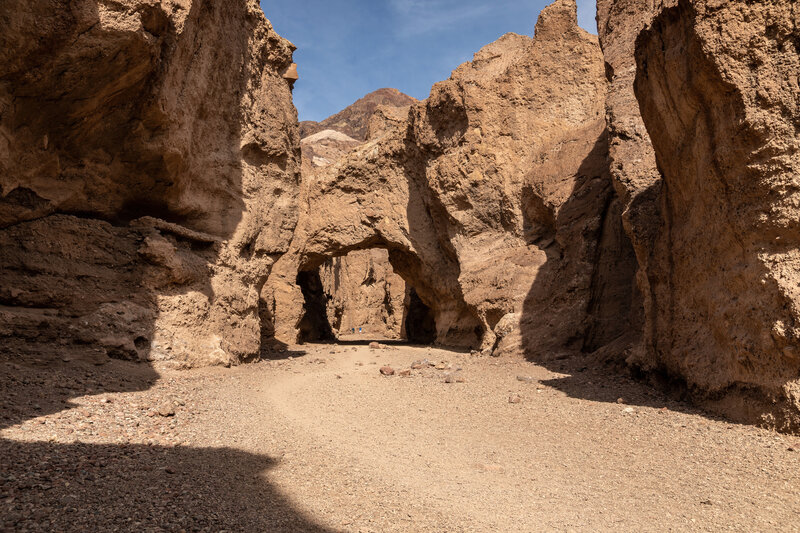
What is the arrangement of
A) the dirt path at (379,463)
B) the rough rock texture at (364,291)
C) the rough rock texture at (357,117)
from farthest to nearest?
the rough rock texture at (357,117) → the rough rock texture at (364,291) → the dirt path at (379,463)

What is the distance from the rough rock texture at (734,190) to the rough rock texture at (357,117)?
56.3 meters

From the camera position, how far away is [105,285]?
241 inches

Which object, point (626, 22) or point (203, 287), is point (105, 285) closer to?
point (203, 287)

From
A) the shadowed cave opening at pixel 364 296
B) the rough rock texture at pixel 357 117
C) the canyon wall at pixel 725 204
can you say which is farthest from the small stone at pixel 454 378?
the rough rock texture at pixel 357 117

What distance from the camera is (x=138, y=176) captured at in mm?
6680

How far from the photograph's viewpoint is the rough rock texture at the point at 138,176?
4.90 m

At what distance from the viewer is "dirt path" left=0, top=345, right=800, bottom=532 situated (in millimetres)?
2436

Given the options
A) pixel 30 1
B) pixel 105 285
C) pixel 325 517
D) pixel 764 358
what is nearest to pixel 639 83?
pixel 764 358

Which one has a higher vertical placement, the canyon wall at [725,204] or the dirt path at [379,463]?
the canyon wall at [725,204]

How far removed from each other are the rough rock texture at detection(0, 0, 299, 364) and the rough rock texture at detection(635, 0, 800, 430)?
510 cm

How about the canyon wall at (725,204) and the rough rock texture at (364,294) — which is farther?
the rough rock texture at (364,294)

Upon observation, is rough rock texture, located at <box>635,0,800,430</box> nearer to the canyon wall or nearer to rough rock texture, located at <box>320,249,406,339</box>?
the canyon wall

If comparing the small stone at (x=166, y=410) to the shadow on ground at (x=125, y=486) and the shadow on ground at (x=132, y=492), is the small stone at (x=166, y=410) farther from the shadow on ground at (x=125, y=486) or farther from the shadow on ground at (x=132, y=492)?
the shadow on ground at (x=132, y=492)

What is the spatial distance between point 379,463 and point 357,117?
64844mm
